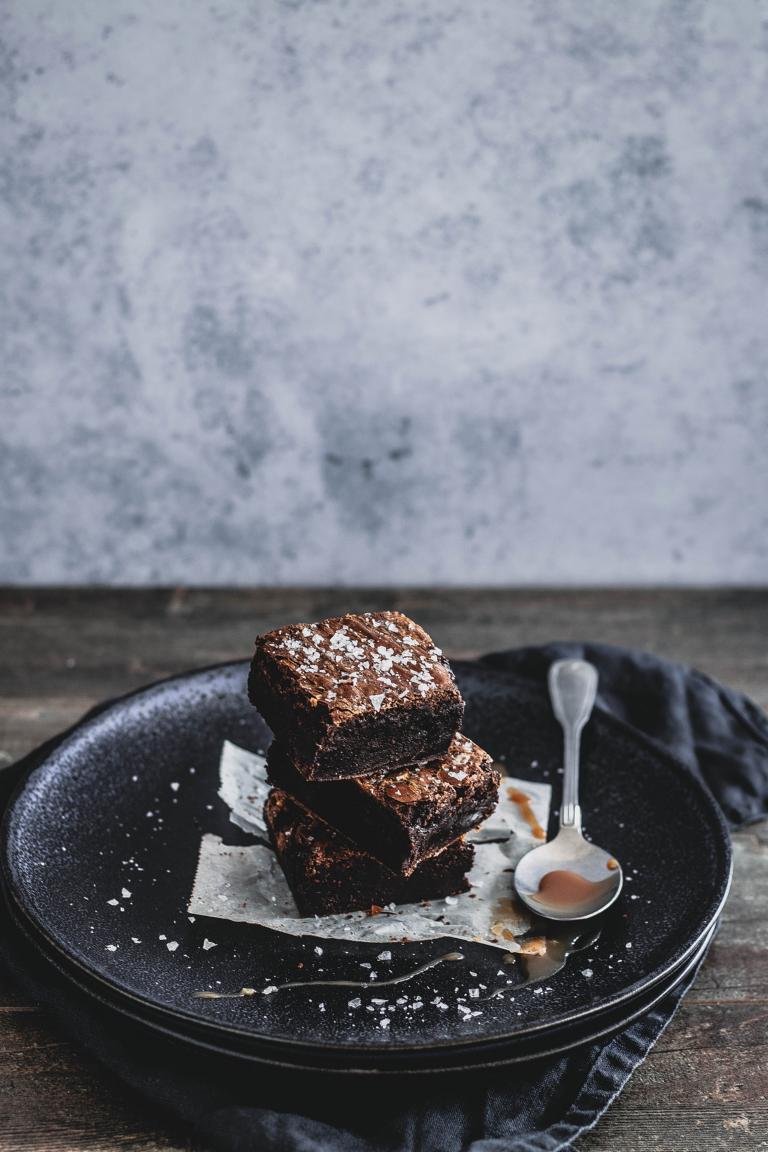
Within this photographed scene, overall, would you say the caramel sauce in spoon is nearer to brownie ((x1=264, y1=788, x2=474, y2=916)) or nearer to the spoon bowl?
the spoon bowl

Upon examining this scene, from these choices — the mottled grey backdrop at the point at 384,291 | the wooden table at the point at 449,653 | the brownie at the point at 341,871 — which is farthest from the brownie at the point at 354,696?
the mottled grey backdrop at the point at 384,291

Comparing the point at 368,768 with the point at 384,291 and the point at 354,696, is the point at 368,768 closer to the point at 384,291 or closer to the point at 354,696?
the point at 354,696

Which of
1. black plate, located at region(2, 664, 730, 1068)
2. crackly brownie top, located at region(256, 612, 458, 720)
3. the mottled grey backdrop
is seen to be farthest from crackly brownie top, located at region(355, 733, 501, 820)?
the mottled grey backdrop

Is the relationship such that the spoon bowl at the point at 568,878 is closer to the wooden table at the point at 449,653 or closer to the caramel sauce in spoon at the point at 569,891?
the caramel sauce in spoon at the point at 569,891

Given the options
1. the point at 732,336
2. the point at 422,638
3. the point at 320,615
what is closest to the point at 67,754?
the point at 422,638

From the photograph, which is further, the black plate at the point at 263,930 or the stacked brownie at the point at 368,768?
the stacked brownie at the point at 368,768

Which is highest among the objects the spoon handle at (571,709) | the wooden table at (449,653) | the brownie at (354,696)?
the brownie at (354,696)

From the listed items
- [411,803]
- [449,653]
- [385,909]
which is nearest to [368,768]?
[411,803]
